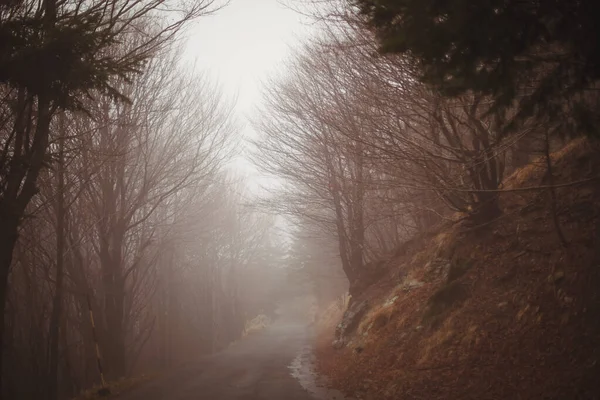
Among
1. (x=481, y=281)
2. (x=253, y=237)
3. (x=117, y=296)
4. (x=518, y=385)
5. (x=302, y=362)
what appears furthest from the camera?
(x=253, y=237)

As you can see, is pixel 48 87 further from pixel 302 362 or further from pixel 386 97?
pixel 302 362

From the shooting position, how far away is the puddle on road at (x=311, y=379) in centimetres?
766

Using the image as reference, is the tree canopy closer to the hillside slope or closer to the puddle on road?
the hillside slope

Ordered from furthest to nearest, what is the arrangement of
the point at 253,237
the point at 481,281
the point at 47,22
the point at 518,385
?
the point at 253,237, the point at 481,281, the point at 47,22, the point at 518,385

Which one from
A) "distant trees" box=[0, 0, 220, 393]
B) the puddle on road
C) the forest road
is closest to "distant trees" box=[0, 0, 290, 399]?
"distant trees" box=[0, 0, 220, 393]

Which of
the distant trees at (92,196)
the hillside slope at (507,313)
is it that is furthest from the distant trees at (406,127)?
the distant trees at (92,196)

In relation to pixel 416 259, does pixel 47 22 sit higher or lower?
higher

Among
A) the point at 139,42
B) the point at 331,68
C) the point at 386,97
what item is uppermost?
the point at 139,42

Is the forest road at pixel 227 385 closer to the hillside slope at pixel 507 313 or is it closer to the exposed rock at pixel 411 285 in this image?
the hillside slope at pixel 507 313

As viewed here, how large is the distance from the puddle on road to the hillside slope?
13.1 inches

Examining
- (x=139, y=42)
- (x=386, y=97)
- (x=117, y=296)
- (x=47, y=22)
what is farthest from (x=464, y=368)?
(x=139, y=42)

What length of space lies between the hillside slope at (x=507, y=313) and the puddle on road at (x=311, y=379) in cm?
33

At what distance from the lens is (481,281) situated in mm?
7129

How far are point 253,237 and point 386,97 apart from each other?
91.8 ft
